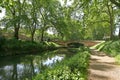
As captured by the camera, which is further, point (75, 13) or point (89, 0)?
point (75, 13)

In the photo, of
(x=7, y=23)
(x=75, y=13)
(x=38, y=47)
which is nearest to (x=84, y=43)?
(x=38, y=47)

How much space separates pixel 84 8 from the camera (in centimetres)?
2650

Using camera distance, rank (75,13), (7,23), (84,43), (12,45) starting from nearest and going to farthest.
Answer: (75,13)
(12,45)
(7,23)
(84,43)

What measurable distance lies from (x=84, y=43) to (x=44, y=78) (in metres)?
64.1

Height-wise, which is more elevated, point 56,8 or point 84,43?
point 56,8

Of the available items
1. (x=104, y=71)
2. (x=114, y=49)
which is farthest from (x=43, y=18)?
(x=104, y=71)

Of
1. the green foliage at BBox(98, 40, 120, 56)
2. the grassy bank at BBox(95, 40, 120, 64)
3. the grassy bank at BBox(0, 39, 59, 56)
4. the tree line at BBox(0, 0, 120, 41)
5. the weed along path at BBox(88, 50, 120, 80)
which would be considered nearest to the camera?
the weed along path at BBox(88, 50, 120, 80)

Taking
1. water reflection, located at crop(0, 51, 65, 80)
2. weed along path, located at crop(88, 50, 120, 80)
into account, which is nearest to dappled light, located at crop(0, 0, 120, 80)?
water reflection, located at crop(0, 51, 65, 80)

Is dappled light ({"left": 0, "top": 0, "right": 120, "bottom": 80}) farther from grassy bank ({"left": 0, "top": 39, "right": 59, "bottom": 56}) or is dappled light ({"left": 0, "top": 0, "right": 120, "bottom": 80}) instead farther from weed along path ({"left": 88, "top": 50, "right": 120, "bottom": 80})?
weed along path ({"left": 88, "top": 50, "right": 120, "bottom": 80})

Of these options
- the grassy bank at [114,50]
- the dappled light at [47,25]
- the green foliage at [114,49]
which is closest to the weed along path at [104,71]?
the grassy bank at [114,50]

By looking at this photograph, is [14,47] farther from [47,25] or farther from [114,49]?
[47,25]

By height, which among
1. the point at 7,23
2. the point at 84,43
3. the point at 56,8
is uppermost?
the point at 56,8

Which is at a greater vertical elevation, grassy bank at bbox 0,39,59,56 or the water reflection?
grassy bank at bbox 0,39,59,56

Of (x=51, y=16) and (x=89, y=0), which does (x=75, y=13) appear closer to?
(x=89, y=0)
